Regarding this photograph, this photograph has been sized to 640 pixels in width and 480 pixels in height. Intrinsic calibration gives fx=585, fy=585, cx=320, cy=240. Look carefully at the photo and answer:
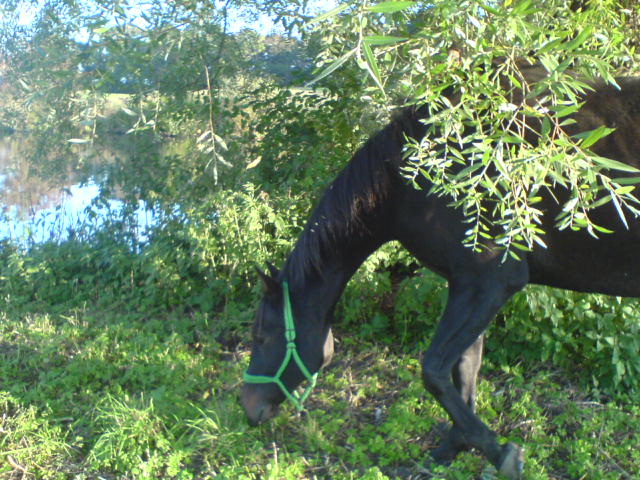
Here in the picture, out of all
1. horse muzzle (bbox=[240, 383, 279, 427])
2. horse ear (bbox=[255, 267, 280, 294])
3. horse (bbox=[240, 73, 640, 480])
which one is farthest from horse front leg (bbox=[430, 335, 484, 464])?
horse ear (bbox=[255, 267, 280, 294])

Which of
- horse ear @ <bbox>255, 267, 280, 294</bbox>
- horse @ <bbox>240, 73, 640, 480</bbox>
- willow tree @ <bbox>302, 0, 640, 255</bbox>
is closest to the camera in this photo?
willow tree @ <bbox>302, 0, 640, 255</bbox>

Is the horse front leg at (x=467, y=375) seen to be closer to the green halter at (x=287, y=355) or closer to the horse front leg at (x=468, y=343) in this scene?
the horse front leg at (x=468, y=343)

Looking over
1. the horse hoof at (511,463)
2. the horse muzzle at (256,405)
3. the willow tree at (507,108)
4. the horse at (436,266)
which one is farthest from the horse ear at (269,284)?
the horse hoof at (511,463)

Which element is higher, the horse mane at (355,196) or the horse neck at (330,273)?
the horse mane at (355,196)

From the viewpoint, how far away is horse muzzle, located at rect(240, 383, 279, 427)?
3301 mm

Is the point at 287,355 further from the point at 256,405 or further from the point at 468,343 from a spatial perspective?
the point at 468,343

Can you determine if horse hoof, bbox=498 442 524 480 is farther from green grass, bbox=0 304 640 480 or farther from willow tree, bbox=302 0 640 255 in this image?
willow tree, bbox=302 0 640 255

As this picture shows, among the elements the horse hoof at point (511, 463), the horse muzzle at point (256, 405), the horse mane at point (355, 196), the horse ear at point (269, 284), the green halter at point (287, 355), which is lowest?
the horse hoof at point (511, 463)

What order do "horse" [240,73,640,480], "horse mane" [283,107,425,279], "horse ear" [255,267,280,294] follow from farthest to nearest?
"horse ear" [255,267,280,294] → "horse mane" [283,107,425,279] → "horse" [240,73,640,480]

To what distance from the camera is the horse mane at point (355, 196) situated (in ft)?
10.1

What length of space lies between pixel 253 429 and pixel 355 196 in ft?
5.01

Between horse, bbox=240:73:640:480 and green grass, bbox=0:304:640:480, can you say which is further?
green grass, bbox=0:304:640:480

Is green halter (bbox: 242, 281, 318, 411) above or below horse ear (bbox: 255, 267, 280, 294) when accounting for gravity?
below

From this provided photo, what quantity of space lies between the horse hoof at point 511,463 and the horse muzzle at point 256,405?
1.26 metres
